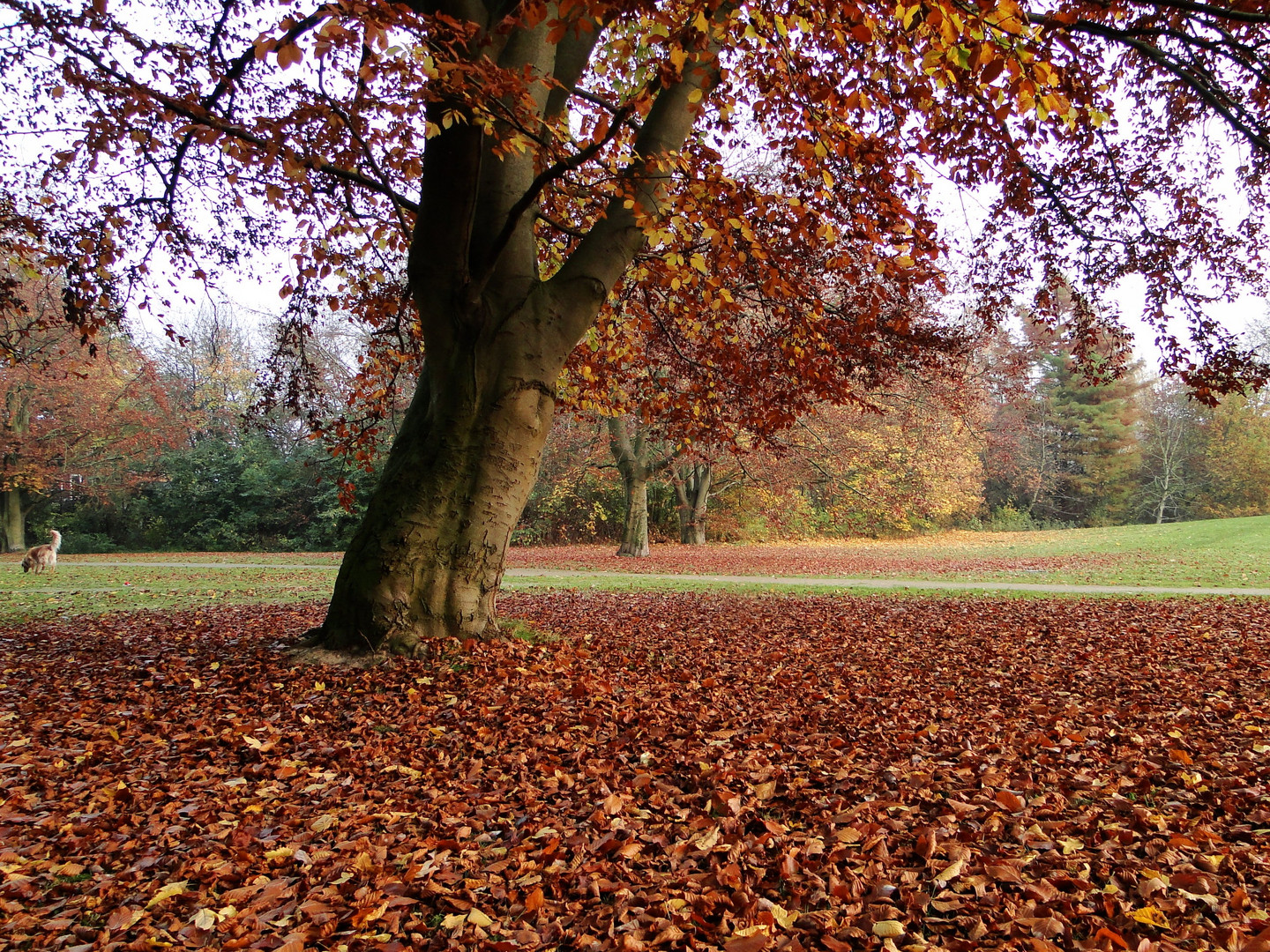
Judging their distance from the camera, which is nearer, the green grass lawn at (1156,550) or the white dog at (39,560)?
the green grass lawn at (1156,550)

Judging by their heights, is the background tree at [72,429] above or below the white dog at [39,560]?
above

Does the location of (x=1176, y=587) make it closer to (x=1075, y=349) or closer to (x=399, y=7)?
(x=1075, y=349)

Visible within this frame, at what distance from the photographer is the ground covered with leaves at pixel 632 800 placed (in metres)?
2.36

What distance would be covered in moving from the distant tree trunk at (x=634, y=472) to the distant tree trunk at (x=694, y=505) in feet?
15.4

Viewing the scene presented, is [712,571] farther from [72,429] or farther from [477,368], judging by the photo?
[72,429]

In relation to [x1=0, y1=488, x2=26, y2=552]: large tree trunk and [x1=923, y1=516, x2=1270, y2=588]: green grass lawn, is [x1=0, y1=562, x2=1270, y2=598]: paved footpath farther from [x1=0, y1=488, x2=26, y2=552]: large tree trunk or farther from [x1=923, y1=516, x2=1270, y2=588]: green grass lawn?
[x1=0, y1=488, x2=26, y2=552]: large tree trunk

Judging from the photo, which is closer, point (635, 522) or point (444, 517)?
point (444, 517)

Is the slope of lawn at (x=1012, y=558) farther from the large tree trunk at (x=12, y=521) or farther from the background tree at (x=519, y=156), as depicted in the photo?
the large tree trunk at (x=12, y=521)

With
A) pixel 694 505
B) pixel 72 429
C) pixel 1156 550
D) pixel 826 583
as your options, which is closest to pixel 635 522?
pixel 694 505

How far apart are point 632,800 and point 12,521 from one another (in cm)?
2971

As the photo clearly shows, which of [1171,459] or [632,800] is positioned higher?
[1171,459]

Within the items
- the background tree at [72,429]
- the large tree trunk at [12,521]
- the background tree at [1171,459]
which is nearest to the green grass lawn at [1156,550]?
the background tree at [1171,459]

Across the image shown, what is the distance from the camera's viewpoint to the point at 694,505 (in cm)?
2520

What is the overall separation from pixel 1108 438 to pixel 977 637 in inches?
1529
